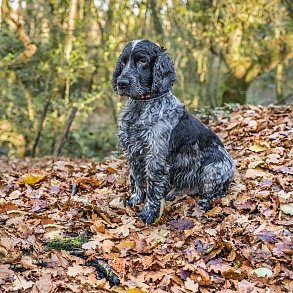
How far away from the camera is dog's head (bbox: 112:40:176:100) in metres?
5.16

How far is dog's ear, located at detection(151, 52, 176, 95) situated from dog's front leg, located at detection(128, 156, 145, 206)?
93cm

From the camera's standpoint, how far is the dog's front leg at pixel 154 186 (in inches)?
215

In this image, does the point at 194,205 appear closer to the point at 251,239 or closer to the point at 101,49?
the point at 251,239

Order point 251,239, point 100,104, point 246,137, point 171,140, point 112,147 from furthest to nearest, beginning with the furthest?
point 100,104 < point 112,147 < point 246,137 < point 171,140 < point 251,239

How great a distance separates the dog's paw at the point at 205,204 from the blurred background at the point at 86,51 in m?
6.44

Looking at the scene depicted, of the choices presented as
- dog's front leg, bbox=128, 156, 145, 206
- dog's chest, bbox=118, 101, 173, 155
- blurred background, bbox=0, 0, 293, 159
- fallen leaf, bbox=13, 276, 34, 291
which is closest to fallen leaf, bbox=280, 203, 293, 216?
dog's chest, bbox=118, 101, 173, 155

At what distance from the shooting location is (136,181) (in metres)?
5.91

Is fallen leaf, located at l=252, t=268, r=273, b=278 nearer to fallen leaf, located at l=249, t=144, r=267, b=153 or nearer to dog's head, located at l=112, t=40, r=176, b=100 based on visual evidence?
dog's head, located at l=112, t=40, r=176, b=100

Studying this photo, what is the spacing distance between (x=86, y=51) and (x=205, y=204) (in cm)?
844

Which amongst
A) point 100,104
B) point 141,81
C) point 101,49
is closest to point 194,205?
point 141,81

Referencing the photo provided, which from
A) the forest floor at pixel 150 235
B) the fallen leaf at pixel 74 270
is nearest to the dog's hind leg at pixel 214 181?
the forest floor at pixel 150 235

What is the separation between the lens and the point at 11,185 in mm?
6758

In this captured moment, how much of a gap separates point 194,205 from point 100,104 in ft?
37.2

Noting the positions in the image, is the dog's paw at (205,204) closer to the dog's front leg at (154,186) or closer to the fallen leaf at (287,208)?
the dog's front leg at (154,186)
